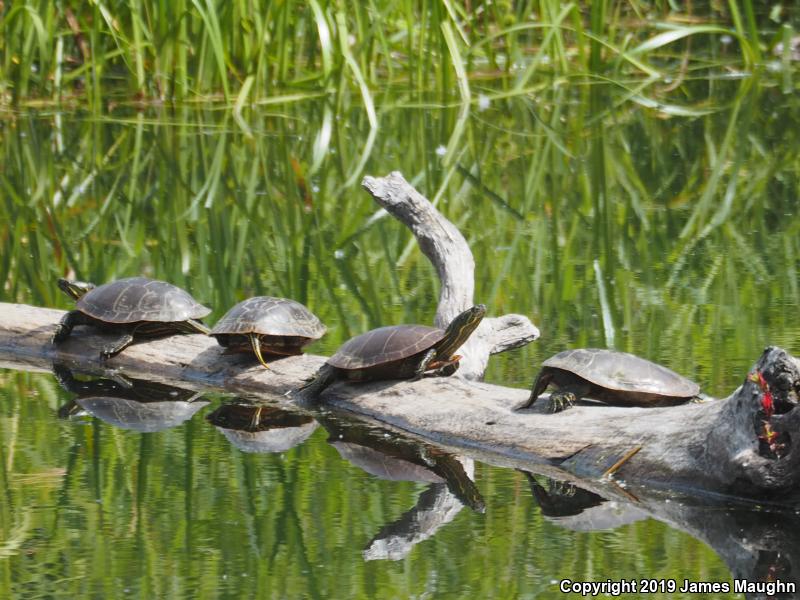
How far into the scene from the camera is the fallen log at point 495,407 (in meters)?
2.98

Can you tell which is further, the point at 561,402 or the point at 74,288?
the point at 74,288

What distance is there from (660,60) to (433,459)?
32.6 feet

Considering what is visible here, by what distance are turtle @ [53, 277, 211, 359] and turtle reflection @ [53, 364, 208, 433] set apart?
189mm

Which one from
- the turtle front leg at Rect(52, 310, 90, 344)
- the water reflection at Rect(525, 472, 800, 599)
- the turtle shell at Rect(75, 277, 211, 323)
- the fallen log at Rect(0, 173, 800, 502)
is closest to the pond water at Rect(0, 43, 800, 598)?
the water reflection at Rect(525, 472, 800, 599)

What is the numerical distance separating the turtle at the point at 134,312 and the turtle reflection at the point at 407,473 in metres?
0.84

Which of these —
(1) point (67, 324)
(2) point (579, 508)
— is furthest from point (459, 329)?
(1) point (67, 324)

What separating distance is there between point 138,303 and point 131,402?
464 millimetres

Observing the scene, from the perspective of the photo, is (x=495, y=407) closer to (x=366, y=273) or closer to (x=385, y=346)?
(x=385, y=346)

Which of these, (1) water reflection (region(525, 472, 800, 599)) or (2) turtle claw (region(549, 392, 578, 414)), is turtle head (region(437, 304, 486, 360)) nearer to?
(2) turtle claw (region(549, 392, 578, 414))

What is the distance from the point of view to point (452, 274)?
14.8 ft

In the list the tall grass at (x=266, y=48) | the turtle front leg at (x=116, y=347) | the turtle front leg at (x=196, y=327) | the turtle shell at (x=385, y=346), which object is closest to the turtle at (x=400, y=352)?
the turtle shell at (x=385, y=346)

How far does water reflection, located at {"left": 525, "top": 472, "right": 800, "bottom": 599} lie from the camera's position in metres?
2.71

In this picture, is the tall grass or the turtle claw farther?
the tall grass

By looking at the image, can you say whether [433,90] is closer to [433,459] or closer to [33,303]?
[33,303]
